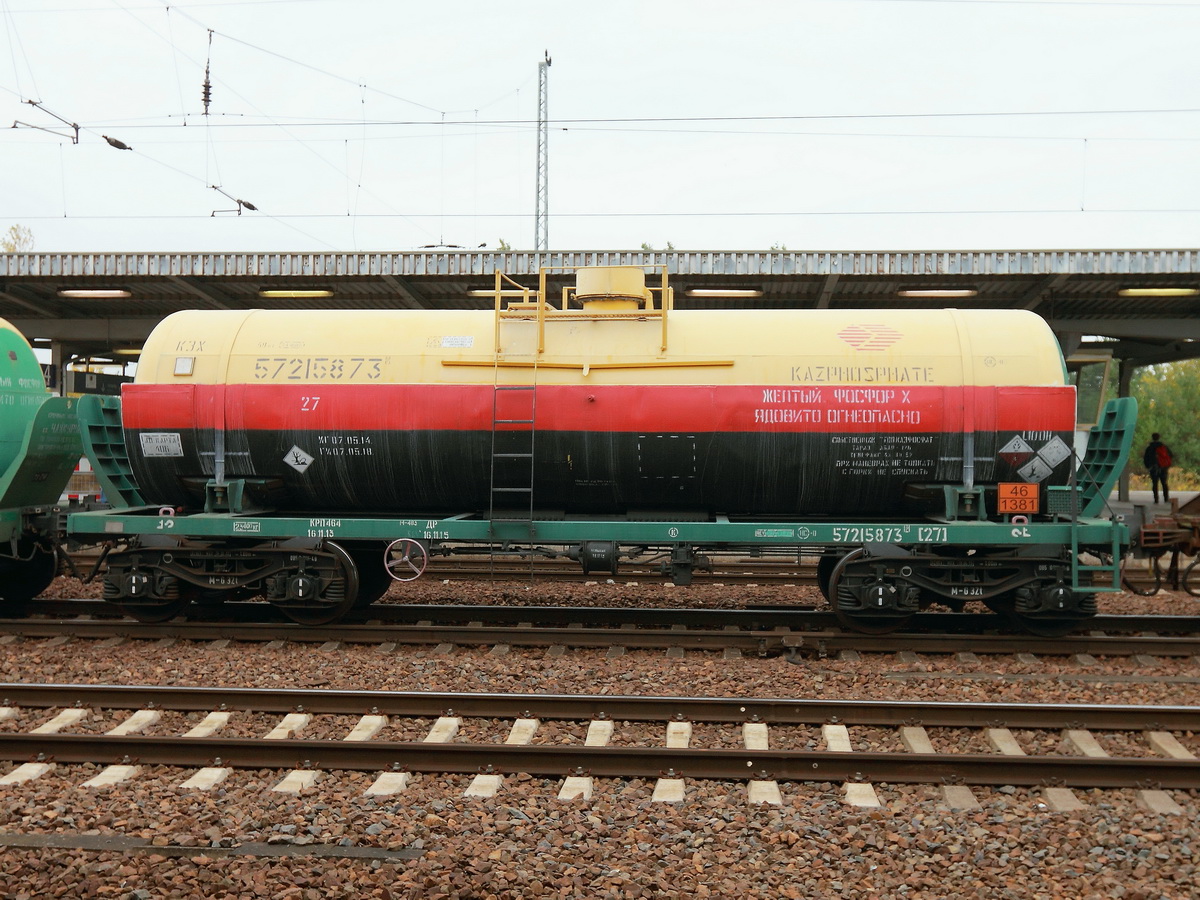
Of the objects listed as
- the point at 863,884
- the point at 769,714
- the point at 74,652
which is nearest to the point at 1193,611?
the point at 769,714

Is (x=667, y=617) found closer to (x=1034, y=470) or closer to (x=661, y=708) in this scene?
(x=661, y=708)

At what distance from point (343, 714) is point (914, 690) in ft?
16.9

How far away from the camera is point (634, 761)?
20.0 ft

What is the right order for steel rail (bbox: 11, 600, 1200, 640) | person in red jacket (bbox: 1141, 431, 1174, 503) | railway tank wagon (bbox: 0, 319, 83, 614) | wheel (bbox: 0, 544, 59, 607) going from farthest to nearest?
1. person in red jacket (bbox: 1141, 431, 1174, 503)
2. wheel (bbox: 0, 544, 59, 607)
3. railway tank wagon (bbox: 0, 319, 83, 614)
4. steel rail (bbox: 11, 600, 1200, 640)

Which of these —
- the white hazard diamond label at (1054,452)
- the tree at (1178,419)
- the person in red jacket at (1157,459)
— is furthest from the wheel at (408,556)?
the tree at (1178,419)

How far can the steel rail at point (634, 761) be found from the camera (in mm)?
5891

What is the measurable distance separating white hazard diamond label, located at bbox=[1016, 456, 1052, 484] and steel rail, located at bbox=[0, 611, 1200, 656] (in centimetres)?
179

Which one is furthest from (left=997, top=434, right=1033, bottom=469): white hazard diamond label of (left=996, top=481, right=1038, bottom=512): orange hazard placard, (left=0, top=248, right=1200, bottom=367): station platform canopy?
(left=0, top=248, right=1200, bottom=367): station platform canopy

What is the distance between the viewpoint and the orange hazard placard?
9062mm

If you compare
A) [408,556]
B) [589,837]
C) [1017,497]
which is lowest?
[589,837]

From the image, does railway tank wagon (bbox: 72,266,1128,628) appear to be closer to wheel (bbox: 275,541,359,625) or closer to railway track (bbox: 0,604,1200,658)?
wheel (bbox: 275,541,359,625)

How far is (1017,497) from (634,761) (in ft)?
17.9

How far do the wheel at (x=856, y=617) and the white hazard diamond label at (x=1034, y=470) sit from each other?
194cm

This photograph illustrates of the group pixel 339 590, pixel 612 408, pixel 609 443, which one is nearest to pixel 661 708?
pixel 609 443
